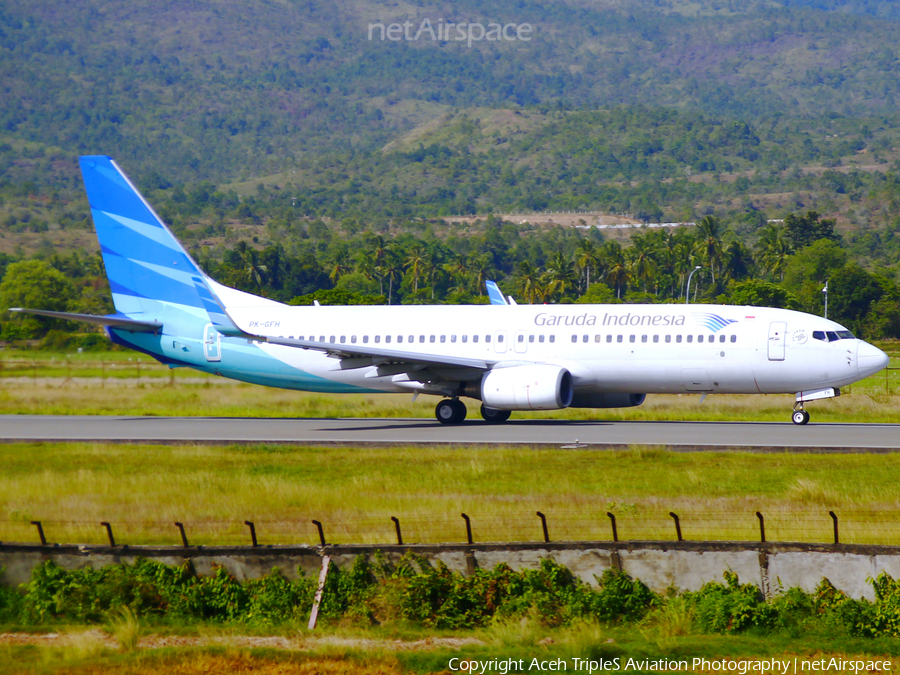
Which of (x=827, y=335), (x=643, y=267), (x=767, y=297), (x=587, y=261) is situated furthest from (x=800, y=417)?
(x=643, y=267)

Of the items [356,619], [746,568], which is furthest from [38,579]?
[746,568]

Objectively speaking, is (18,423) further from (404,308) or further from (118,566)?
(118,566)

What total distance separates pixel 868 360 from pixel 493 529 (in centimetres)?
1900

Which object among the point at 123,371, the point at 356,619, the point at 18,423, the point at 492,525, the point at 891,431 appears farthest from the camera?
the point at 123,371

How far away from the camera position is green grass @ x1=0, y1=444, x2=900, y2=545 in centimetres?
1652

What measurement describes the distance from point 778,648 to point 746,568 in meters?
1.62

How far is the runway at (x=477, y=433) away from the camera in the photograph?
27828 mm

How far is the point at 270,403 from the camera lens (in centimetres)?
4481

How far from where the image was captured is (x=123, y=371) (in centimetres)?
6538

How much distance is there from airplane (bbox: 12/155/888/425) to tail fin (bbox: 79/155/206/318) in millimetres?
52

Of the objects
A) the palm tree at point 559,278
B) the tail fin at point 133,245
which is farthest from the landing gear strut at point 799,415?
the palm tree at point 559,278

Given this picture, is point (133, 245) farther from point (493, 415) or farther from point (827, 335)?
point (827, 335)

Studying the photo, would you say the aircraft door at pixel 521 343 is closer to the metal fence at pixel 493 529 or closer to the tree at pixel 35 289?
the metal fence at pixel 493 529

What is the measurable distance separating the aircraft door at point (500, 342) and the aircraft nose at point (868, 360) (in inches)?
427
